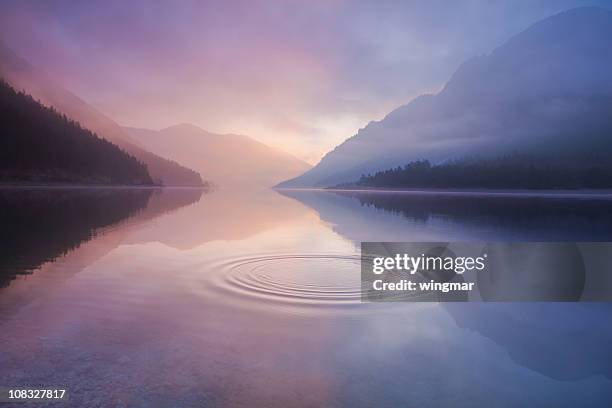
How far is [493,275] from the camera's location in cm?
1431

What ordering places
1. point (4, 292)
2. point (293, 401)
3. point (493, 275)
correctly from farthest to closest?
point (493, 275) → point (4, 292) → point (293, 401)

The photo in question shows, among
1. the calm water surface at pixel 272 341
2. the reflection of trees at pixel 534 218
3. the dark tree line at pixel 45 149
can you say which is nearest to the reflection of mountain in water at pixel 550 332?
the calm water surface at pixel 272 341

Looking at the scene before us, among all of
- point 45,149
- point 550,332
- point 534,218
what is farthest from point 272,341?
point 45,149

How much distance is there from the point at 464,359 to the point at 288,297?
516 centimetres

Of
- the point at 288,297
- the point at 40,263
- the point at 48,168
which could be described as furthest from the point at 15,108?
the point at 288,297

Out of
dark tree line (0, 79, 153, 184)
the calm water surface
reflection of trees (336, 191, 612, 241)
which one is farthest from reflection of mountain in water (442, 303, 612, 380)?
dark tree line (0, 79, 153, 184)

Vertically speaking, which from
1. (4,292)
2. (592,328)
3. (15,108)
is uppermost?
(15,108)

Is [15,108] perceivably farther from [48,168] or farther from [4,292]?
[4,292]

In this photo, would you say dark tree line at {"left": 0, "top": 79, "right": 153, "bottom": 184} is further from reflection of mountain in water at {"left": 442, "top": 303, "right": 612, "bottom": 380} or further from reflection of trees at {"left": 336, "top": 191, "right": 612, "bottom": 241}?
reflection of mountain in water at {"left": 442, "top": 303, "right": 612, "bottom": 380}

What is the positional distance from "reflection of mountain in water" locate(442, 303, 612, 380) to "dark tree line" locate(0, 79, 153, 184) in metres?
127

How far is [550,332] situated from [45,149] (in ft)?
463

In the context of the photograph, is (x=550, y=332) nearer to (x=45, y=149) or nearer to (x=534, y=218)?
(x=534, y=218)

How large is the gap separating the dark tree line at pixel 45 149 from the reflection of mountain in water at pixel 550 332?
127 m

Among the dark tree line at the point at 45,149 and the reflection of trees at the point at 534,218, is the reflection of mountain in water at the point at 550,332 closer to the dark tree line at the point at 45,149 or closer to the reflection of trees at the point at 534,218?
the reflection of trees at the point at 534,218
